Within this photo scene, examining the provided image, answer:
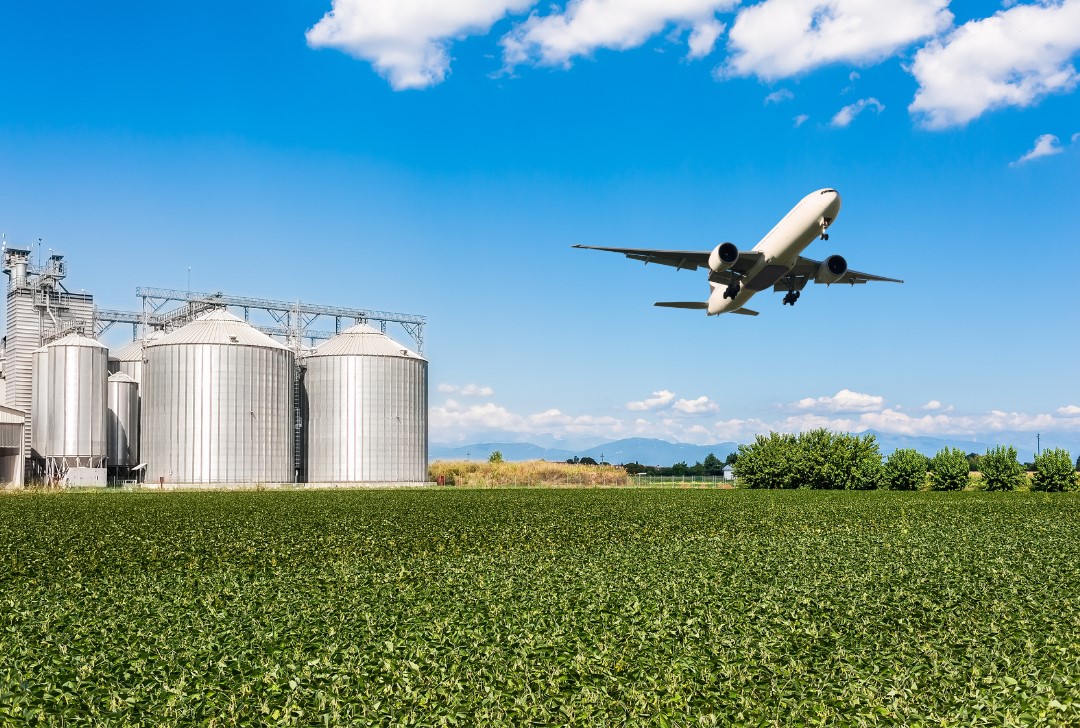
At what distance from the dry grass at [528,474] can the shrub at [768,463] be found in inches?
537

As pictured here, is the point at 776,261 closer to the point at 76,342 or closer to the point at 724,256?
the point at 724,256

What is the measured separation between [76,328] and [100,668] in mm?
81431

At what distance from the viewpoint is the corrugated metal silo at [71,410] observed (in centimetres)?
7681

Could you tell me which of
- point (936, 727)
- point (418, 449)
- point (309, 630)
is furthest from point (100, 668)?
point (418, 449)

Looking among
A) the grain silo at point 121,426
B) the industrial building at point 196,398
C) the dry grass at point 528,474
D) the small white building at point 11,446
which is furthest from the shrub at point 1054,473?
the small white building at point 11,446

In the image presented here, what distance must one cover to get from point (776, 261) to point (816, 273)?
4.00 m

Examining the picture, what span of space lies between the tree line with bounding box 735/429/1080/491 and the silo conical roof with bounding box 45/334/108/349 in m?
65.4

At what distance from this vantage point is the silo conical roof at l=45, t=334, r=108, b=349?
255 feet

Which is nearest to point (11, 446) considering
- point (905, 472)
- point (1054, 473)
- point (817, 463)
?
point (817, 463)

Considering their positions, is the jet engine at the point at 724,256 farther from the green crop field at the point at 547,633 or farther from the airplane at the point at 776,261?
the green crop field at the point at 547,633

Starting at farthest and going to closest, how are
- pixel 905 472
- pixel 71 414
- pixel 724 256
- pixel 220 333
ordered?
pixel 905 472 < pixel 220 333 < pixel 71 414 < pixel 724 256

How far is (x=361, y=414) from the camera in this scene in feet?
278

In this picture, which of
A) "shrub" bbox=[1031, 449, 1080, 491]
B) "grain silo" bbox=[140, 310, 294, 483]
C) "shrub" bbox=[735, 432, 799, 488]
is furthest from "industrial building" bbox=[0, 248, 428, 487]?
"shrub" bbox=[1031, 449, 1080, 491]

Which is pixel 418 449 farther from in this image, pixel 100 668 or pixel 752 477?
pixel 100 668
